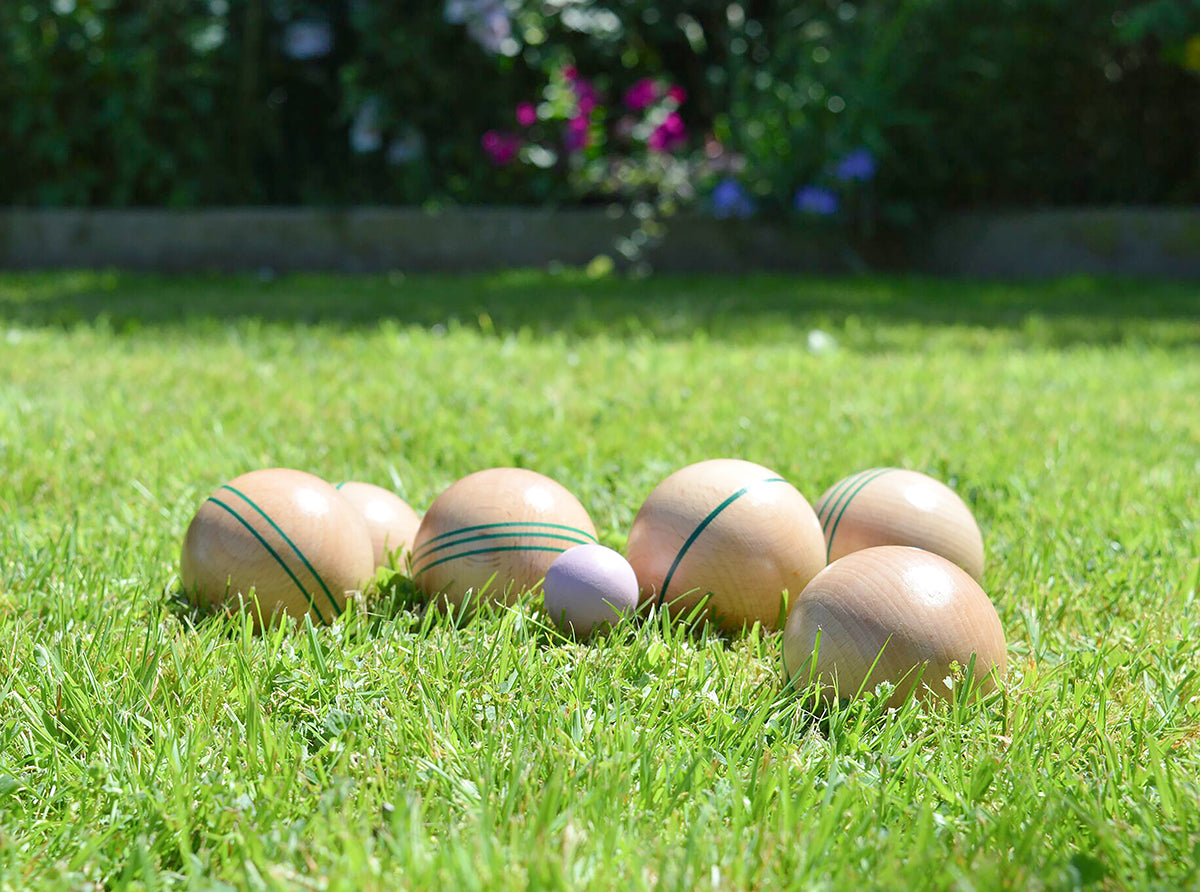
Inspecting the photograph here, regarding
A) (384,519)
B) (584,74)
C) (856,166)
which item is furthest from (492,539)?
(584,74)

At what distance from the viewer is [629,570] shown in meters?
2.09

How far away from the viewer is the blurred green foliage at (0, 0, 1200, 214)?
761 cm

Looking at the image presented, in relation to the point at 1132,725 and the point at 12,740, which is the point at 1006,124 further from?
the point at 12,740

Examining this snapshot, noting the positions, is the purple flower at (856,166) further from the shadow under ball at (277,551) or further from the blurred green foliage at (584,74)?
the shadow under ball at (277,551)

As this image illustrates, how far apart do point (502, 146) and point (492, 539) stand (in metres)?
6.39

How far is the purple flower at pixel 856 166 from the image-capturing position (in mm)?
7258

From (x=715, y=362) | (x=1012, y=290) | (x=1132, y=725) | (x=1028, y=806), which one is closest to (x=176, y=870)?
(x=1028, y=806)

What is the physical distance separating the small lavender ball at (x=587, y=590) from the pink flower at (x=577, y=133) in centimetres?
636

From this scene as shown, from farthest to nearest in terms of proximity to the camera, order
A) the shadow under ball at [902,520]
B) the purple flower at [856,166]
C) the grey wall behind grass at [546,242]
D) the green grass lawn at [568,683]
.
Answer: the grey wall behind grass at [546,242] → the purple flower at [856,166] → the shadow under ball at [902,520] → the green grass lawn at [568,683]

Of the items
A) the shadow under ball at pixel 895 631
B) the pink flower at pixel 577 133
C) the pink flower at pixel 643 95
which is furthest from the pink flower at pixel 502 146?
the shadow under ball at pixel 895 631

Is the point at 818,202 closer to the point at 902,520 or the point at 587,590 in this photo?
the point at 902,520

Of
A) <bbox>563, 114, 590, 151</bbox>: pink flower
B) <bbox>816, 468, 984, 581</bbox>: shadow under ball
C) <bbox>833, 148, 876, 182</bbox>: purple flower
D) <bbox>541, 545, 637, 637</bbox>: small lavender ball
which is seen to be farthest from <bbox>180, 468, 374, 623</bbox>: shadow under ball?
<bbox>563, 114, 590, 151</bbox>: pink flower

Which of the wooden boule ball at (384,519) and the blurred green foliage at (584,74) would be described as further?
the blurred green foliage at (584,74)

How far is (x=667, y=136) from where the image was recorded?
8039 millimetres
